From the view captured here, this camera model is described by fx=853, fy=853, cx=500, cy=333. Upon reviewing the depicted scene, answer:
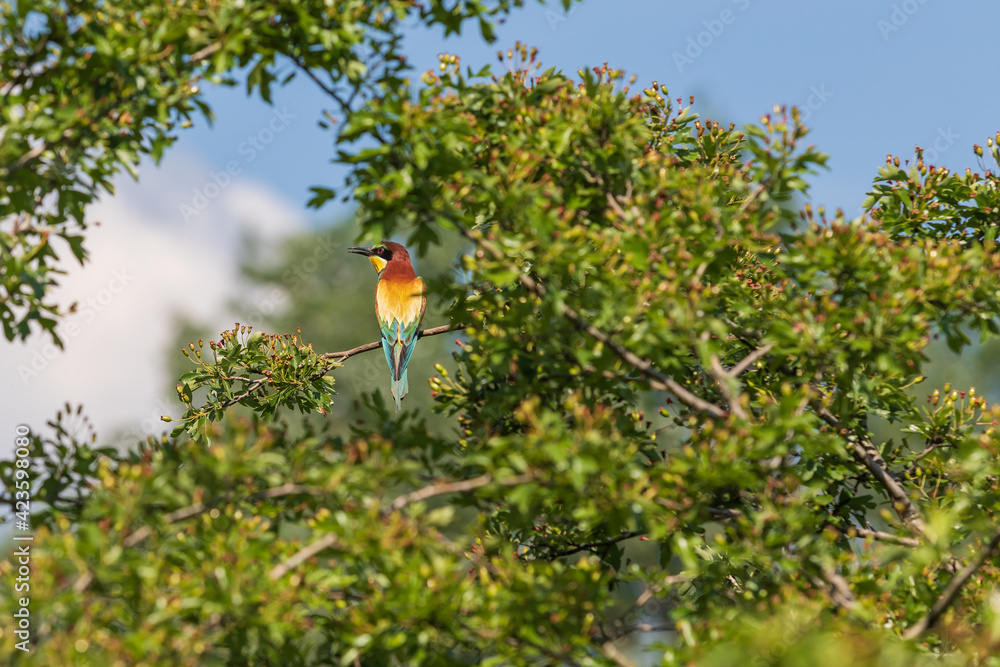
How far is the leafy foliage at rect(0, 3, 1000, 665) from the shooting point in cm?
367

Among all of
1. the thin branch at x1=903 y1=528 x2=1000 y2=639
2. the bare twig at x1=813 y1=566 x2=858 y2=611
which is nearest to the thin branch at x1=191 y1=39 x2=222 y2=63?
the bare twig at x1=813 y1=566 x2=858 y2=611

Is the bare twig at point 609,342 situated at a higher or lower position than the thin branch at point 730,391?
higher

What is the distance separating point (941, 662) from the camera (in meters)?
4.12

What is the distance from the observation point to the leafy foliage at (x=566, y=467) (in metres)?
3.67

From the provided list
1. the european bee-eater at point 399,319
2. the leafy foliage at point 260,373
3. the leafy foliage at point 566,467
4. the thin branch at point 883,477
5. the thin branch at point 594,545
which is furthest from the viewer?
the european bee-eater at point 399,319

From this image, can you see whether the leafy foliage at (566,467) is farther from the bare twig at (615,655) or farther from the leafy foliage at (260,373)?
the leafy foliage at (260,373)

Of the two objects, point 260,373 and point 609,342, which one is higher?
point 260,373

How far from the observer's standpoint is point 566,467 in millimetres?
3684

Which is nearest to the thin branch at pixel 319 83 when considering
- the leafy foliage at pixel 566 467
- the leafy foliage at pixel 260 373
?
the leafy foliage at pixel 566 467

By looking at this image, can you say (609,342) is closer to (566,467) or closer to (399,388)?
(566,467)

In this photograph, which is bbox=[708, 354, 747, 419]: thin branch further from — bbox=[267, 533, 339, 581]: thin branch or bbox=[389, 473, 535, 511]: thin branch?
bbox=[267, 533, 339, 581]: thin branch

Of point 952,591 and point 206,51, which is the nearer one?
point 952,591

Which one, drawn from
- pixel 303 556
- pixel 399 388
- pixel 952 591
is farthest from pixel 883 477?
pixel 399 388

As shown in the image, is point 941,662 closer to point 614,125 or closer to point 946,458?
point 946,458
